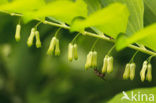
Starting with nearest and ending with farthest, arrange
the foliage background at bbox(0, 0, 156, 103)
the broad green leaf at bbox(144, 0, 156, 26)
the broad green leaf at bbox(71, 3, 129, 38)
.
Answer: the broad green leaf at bbox(71, 3, 129, 38), the broad green leaf at bbox(144, 0, 156, 26), the foliage background at bbox(0, 0, 156, 103)

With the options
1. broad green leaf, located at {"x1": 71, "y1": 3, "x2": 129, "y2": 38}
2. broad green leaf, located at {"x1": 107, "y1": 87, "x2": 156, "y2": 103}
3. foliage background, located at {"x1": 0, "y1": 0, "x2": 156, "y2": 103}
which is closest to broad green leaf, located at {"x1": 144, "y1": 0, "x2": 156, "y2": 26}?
broad green leaf, located at {"x1": 107, "y1": 87, "x2": 156, "y2": 103}

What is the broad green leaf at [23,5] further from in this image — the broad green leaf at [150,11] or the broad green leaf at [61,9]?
the broad green leaf at [150,11]

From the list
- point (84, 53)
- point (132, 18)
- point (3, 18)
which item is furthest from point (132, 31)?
point (3, 18)

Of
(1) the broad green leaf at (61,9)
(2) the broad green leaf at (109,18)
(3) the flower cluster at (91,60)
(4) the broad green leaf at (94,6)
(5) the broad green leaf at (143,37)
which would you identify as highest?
(4) the broad green leaf at (94,6)

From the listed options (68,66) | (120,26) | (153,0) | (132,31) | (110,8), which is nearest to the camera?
(110,8)

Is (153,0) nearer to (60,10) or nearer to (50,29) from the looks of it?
(60,10)

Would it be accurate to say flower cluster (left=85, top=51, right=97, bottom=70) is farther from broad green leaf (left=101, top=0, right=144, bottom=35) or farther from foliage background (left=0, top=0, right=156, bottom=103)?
foliage background (left=0, top=0, right=156, bottom=103)

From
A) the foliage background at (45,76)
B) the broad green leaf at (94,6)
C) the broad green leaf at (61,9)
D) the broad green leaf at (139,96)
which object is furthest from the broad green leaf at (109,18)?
the foliage background at (45,76)
